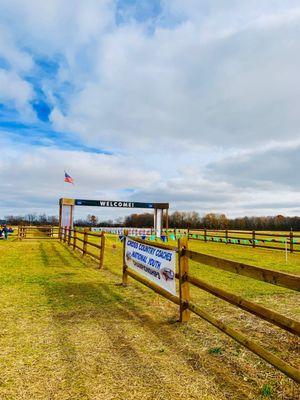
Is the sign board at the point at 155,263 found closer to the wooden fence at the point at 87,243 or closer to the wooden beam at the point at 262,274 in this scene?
the wooden beam at the point at 262,274

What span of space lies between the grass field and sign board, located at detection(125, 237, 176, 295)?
2.13ft

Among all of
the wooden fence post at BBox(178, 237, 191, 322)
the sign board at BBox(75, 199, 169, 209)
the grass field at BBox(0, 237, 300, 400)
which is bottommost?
the grass field at BBox(0, 237, 300, 400)

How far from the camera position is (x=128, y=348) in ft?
14.6

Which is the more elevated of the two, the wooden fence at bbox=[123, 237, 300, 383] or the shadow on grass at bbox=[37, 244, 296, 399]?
the wooden fence at bbox=[123, 237, 300, 383]

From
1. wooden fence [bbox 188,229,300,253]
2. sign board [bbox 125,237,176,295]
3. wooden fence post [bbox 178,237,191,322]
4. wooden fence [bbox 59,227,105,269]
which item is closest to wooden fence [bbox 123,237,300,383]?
wooden fence post [bbox 178,237,191,322]

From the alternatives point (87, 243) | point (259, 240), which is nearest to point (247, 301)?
point (87, 243)

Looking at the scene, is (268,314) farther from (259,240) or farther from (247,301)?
(259,240)

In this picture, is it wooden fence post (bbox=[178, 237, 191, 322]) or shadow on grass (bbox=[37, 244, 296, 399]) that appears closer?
shadow on grass (bbox=[37, 244, 296, 399])

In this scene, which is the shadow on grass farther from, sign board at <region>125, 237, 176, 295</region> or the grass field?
sign board at <region>125, 237, 176, 295</region>

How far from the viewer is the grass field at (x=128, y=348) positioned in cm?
337

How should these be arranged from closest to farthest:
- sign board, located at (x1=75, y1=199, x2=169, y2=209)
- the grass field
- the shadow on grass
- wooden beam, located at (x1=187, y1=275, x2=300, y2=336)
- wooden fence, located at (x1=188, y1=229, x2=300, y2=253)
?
wooden beam, located at (x1=187, y1=275, x2=300, y2=336) → the grass field → the shadow on grass → wooden fence, located at (x1=188, y1=229, x2=300, y2=253) → sign board, located at (x1=75, y1=199, x2=169, y2=209)

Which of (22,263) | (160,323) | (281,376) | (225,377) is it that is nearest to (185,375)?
(225,377)

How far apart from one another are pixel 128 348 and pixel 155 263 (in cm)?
213

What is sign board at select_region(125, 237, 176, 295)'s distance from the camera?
18.5 ft
